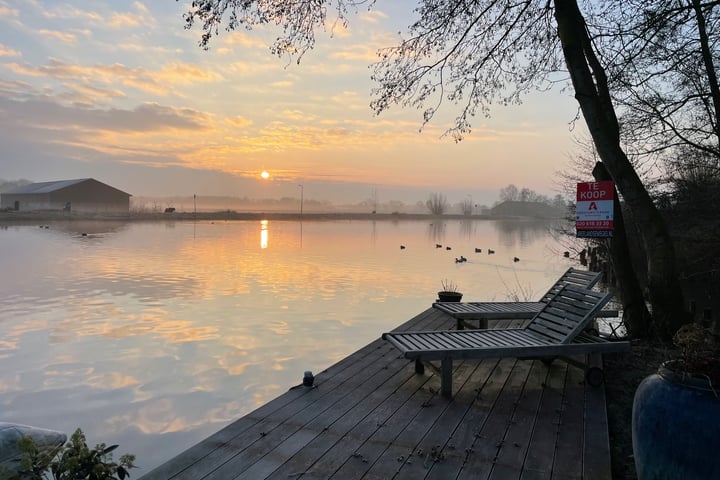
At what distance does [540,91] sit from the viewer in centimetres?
859

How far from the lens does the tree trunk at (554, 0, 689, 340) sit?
611 centimetres

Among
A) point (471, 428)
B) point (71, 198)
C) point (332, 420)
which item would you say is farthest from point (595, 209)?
point (71, 198)

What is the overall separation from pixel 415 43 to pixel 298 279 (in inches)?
402

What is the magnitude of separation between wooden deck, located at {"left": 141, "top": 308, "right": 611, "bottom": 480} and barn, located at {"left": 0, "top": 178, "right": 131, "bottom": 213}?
7430 centimetres

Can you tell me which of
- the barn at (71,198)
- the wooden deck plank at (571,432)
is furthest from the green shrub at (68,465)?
the barn at (71,198)

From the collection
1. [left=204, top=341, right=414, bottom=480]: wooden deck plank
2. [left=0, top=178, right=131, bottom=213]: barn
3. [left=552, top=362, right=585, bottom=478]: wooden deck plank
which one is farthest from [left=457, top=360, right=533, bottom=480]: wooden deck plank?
[left=0, top=178, right=131, bottom=213]: barn

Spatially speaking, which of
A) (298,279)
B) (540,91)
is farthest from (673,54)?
(298,279)

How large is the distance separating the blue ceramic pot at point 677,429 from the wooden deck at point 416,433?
75 centimetres

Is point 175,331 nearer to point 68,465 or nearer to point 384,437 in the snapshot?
point 384,437

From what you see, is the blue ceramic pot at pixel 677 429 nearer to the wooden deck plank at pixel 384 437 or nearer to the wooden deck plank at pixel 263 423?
the wooden deck plank at pixel 384 437

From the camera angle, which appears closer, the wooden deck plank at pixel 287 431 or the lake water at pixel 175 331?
the wooden deck plank at pixel 287 431

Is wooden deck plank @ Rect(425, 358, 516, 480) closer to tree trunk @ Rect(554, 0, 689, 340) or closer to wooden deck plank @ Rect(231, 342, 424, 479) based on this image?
wooden deck plank @ Rect(231, 342, 424, 479)

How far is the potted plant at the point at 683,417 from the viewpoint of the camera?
2189mm

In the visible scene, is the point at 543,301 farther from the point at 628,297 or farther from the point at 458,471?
the point at 458,471
